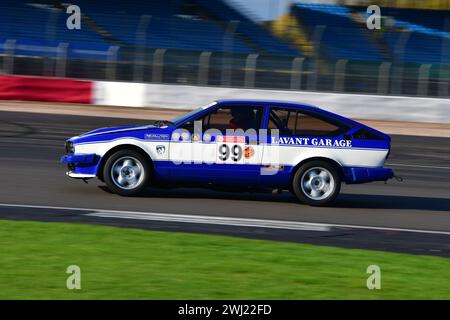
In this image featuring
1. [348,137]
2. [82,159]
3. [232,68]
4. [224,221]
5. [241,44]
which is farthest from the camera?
[241,44]

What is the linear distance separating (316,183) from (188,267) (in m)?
4.34

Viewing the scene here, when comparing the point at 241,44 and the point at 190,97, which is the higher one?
the point at 241,44

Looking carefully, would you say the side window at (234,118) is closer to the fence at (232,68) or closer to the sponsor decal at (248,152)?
the sponsor decal at (248,152)

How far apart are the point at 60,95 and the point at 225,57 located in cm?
506

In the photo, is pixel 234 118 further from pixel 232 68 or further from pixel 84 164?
pixel 232 68

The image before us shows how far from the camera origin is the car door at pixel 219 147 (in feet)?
37.8

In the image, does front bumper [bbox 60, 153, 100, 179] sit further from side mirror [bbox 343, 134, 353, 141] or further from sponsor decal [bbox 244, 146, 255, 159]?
side mirror [bbox 343, 134, 353, 141]

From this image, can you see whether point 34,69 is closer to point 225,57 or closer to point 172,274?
point 225,57

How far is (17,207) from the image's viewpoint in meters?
10.8

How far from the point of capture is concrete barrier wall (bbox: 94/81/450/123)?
25031 mm

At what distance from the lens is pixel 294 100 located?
2558 centimetres

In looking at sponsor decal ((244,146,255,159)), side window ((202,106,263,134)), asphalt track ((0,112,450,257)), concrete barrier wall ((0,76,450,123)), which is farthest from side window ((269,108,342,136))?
concrete barrier wall ((0,76,450,123))

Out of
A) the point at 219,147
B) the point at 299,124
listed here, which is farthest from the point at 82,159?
the point at 299,124
